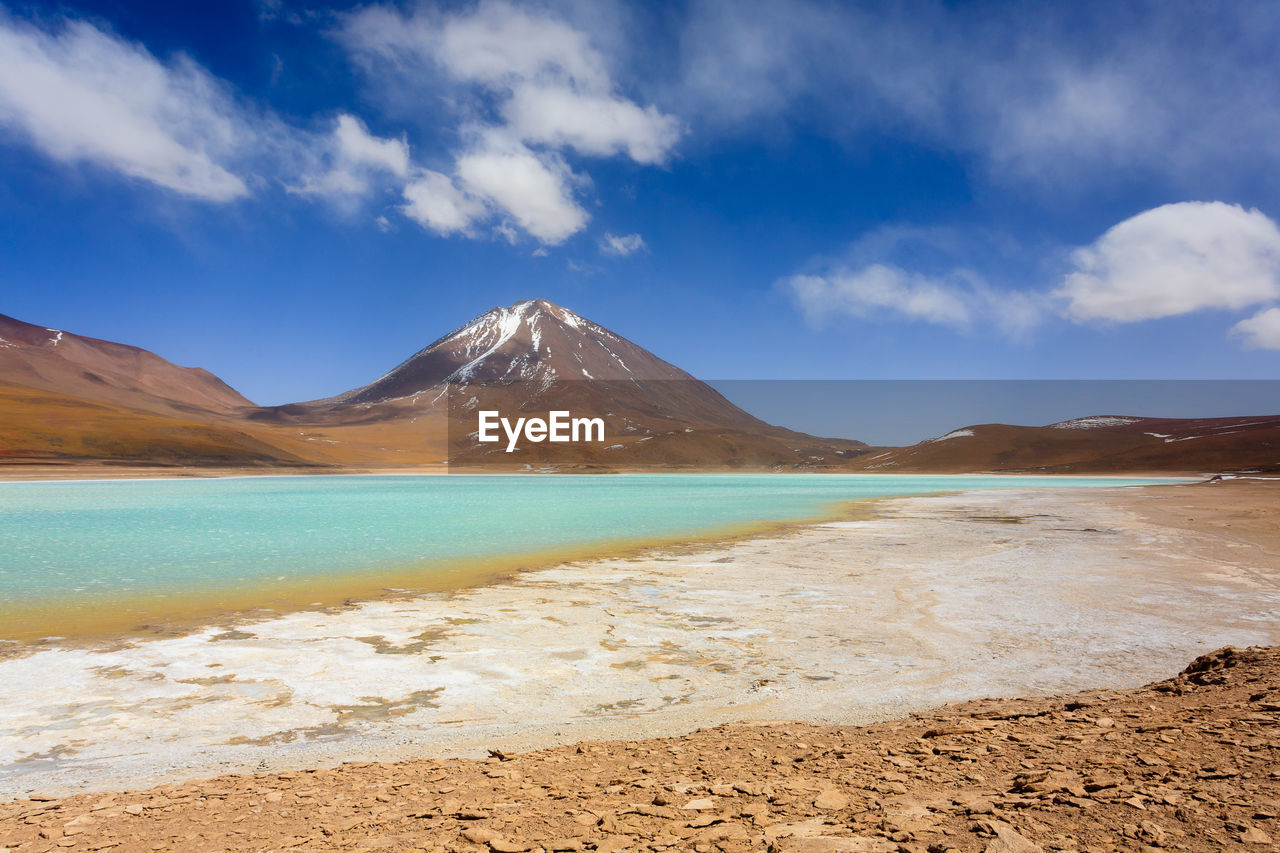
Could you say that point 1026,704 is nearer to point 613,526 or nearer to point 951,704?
point 951,704

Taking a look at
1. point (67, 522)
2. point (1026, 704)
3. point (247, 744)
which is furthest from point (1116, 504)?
point (67, 522)

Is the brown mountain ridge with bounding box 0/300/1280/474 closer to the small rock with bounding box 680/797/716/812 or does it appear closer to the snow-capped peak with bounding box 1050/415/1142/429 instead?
the snow-capped peak with bounding box 1050/415/1142/429

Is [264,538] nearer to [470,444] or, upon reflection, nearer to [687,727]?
[687,727]

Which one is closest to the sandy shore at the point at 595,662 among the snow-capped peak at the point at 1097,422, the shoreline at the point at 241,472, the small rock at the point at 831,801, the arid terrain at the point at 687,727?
the arid terrain at the point at 687,727

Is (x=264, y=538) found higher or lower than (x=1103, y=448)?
lower

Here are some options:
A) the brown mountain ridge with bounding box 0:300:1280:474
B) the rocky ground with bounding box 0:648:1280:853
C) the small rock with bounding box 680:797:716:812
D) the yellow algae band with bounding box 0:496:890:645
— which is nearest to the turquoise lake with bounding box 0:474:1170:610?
the yellow algae band with bounding box 0:496:890:645

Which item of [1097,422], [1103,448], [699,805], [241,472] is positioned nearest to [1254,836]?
[699,805]
